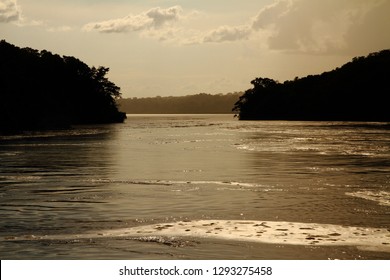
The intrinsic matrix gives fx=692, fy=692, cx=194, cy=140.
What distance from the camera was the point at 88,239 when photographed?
17.3 m

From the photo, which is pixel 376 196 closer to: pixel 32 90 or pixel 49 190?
pixel 49 190

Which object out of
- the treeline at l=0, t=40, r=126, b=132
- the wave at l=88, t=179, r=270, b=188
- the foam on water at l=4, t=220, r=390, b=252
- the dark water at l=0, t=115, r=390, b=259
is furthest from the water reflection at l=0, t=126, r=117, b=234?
the treeline at l=0, t=40, r=126, b=132

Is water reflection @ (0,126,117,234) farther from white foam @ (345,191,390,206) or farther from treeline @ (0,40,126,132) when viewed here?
treeline @ (0,40,126,132)

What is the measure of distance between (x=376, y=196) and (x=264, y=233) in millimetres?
9490

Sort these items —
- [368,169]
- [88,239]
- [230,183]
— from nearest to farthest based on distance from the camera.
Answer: [88,239] < [230,183] < [368,169]

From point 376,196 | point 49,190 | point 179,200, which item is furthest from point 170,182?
point 376,196

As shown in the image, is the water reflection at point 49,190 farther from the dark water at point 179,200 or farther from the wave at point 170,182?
the wave at point 170,182

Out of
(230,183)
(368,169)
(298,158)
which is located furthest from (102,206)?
(298,158)

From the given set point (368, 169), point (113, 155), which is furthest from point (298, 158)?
point (113, 155)

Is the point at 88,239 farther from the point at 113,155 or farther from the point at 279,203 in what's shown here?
the point at 113,155

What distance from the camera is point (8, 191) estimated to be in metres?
28.6

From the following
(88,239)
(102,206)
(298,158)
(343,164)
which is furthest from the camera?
(298,158)
